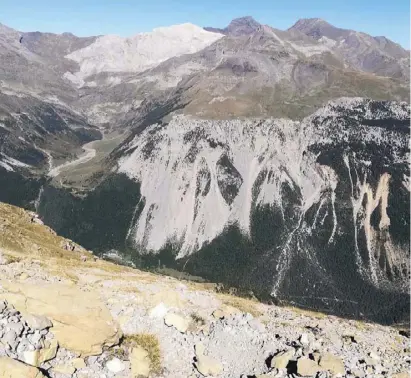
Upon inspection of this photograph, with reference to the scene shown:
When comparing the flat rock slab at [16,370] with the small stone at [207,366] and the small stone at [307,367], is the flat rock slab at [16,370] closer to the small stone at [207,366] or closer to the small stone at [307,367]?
the small stone at [207,366]

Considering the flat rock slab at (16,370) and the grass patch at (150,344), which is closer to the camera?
the flat rock slab at (16,370)

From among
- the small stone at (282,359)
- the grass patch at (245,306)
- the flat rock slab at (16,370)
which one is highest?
the grass patch at (245,306)

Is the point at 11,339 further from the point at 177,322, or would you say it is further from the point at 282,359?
the point at 282,359

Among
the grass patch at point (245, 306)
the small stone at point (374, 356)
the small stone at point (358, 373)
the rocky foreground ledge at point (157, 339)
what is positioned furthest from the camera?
the grass patch at point (245, 306)

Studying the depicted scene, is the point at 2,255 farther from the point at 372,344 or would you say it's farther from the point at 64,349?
the point at 372,344

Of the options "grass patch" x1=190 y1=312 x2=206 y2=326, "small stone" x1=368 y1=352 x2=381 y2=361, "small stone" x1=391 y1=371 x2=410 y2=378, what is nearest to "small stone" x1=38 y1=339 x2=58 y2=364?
"grass patch" x1=190 y1=312 x2=206 y2=326

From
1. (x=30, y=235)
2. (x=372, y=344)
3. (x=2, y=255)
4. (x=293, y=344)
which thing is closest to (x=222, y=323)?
(x=293, y=344)

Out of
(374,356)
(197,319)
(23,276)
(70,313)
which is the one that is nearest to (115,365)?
(70,313)

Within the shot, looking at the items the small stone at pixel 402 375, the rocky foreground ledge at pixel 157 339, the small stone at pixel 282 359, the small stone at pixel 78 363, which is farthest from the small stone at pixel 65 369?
the small stone at pixel 402 375
